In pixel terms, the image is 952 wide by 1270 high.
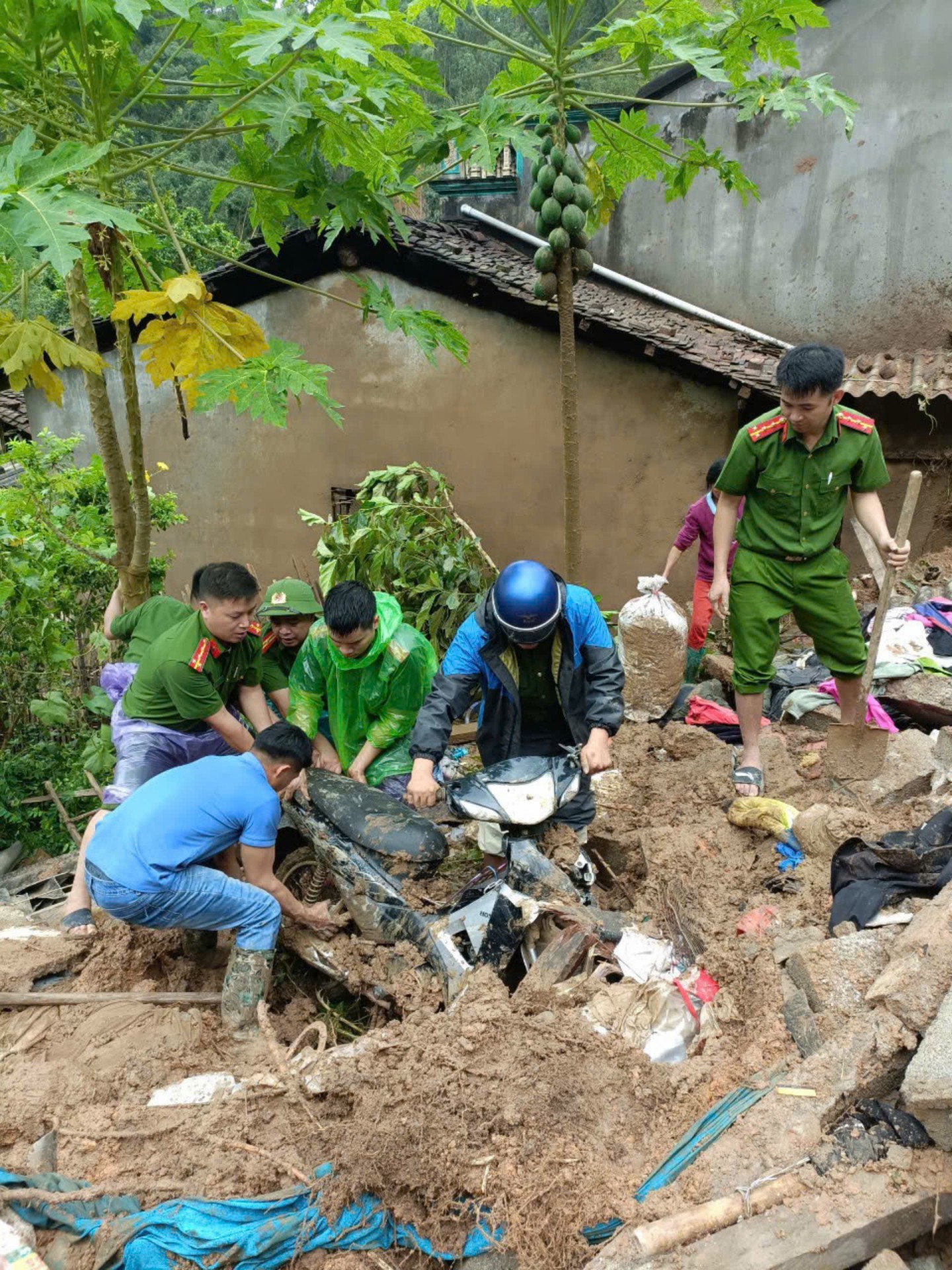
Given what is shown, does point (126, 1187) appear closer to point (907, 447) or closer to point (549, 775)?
point (549, 775)

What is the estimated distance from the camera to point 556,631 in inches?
153

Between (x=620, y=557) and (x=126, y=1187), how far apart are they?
7143 millimetres

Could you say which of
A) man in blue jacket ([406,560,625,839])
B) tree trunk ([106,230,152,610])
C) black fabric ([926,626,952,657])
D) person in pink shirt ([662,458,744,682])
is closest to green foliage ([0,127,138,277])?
tree trunk ([106,230,152,610])

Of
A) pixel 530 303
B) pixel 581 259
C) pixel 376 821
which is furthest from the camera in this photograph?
pixel 530 303

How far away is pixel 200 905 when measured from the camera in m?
3.49

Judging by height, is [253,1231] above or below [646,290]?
below

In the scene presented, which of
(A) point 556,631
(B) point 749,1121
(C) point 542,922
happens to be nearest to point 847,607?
→ (A) point 556,631

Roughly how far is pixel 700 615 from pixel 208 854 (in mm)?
4049

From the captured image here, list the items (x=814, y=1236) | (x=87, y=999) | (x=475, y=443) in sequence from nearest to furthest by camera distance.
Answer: (x=814, y=1236) → (x=87, y=999) → (x=475, y=443)

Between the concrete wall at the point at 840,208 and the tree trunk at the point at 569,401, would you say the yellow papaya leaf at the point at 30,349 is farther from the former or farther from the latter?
the concrete wall at the point at 840,208

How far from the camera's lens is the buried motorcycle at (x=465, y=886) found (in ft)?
11.1

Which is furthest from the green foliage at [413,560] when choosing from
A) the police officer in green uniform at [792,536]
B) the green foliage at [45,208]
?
the green foliage at [45,208]

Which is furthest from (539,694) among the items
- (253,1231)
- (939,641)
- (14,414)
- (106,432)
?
(14,414)

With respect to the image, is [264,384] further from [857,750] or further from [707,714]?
[707,714]
